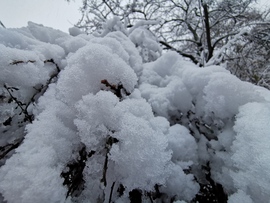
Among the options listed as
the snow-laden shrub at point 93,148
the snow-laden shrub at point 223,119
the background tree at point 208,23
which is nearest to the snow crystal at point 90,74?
the snow-laden shrub at point 93,148

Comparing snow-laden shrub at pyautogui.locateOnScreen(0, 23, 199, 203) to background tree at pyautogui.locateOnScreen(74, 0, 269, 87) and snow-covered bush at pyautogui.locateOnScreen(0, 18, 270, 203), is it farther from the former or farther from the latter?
background tree at pyautogui.locateOnScreen(74, 0, 269, 87)

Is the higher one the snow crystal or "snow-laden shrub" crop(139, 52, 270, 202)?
the snow crystal

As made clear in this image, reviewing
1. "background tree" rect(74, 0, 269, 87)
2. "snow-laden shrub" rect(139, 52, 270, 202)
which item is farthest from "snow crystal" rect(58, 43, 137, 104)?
"background tree" rect(74, 0, 269, 87)

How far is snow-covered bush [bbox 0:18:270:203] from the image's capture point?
0.59 meters

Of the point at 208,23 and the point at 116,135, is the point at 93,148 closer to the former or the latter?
the point at 116,135

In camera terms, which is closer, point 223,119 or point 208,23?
point 223,119

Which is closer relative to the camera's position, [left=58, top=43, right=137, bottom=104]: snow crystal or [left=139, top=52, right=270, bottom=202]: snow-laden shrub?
[left=139, top=52, right=270, bottom=202]: snow-laden shrub

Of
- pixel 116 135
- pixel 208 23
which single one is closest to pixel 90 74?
pixel 116 135

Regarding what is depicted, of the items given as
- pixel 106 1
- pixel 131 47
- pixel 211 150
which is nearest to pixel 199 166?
pixel 211 150

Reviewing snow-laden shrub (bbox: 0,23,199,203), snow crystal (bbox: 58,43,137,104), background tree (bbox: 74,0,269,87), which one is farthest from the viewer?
background tree (bbox: 74,0,269,87)

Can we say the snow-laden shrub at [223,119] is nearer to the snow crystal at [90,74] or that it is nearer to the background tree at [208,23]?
the snow crystal at [90,74]

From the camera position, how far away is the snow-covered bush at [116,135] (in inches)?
23.2

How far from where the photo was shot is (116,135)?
2.07ft

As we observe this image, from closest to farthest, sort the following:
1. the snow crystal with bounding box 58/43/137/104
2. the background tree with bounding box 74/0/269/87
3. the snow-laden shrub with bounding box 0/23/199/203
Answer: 1. the snow-laden shrub with bounding box 0/23/199/203
2. the snow crystal with bounding box 58/43/137/104
3. the background tree with bounding box 74/0/269/87
